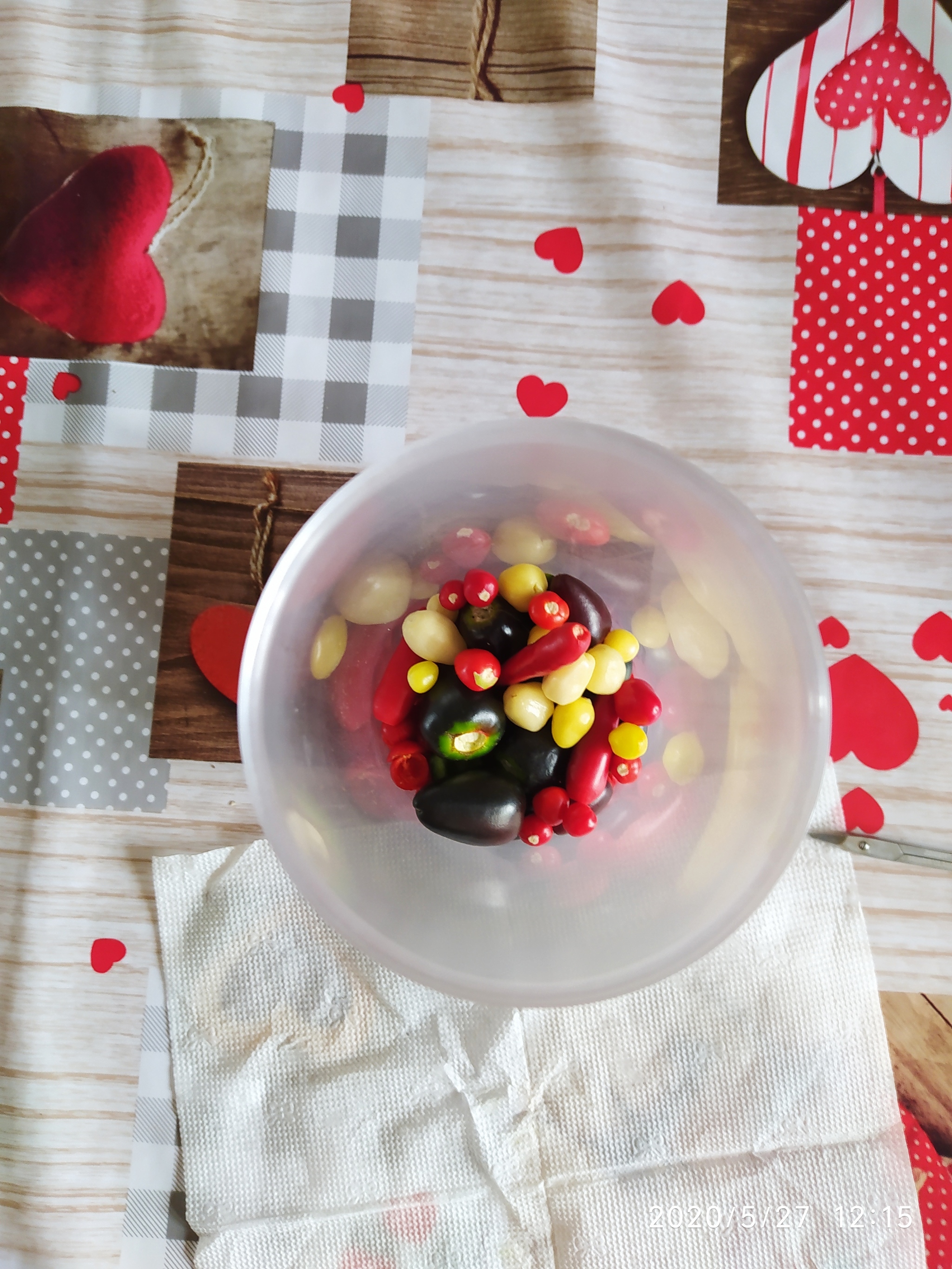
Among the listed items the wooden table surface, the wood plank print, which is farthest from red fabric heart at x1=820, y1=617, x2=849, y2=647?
the wood plank print

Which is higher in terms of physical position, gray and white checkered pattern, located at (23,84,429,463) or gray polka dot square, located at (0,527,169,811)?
gray and white checkered pattern, located at (23,84,429,463)

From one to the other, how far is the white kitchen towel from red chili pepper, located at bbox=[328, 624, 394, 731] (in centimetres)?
12

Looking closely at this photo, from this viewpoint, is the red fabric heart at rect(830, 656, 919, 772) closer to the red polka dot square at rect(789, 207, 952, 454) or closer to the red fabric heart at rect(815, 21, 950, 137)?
the red polka dot square at rect(789, 207, 952, 454)

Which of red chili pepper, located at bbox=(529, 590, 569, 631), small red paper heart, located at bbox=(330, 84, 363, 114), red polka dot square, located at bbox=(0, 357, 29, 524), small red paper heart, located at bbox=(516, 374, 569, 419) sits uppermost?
small red paper heart, located at bbox=(330, 84, 363, 114)

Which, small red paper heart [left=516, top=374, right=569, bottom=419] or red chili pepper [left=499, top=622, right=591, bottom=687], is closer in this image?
red chili pepper [left=499, top=622, right=591, bottom=687]

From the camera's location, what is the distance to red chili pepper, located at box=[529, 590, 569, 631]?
1.71 feet

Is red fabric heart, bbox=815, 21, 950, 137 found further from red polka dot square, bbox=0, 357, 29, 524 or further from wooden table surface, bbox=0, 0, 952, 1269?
red polka dot square, bbox=0, 357, 29, 524

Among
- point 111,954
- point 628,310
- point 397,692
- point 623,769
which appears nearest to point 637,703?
point 623,769

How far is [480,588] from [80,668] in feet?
0.89

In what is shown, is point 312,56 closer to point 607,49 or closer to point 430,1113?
point 607,49

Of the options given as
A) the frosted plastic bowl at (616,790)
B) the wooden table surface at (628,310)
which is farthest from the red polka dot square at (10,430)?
the frosted plastic bowl at (616,790)

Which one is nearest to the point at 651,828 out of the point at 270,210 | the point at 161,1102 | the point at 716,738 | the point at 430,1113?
the point at 716,738

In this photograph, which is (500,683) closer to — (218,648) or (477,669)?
(477,669)

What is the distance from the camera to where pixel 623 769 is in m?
0.55
